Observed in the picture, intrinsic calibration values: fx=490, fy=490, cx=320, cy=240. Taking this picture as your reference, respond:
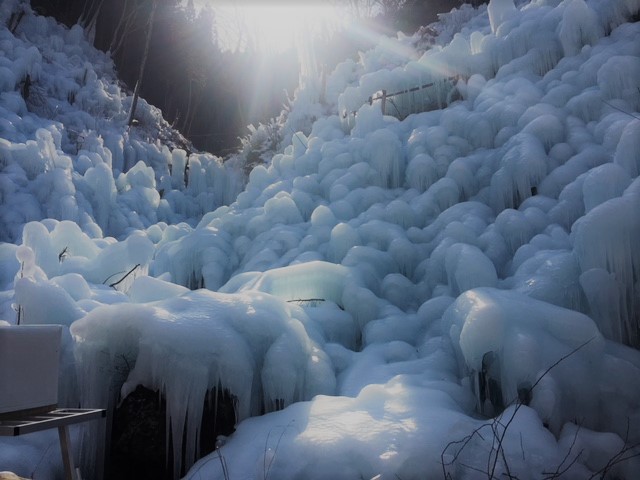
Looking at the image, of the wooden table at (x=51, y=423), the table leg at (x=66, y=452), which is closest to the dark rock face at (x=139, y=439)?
the wooden table at (x=51, y=423)

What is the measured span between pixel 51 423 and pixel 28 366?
0.35 m

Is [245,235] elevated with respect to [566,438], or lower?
elevated

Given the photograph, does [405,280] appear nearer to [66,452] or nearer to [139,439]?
[139,439]

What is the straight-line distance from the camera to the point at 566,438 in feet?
10.2

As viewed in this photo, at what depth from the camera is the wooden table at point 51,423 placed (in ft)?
7.57

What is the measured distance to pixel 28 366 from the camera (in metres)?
2.65

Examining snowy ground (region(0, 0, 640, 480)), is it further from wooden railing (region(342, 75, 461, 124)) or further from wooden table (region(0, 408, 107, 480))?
wooden table (region(0, 408, 107, 480))

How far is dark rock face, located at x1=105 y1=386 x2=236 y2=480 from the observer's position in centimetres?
362

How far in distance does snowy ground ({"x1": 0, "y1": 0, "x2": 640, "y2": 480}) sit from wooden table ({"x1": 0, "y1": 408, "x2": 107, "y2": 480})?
0.82m

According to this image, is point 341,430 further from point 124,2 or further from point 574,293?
point 124,2

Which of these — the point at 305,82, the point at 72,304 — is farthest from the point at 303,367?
the point at 305,82

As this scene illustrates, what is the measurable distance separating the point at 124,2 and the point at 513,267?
1978cm

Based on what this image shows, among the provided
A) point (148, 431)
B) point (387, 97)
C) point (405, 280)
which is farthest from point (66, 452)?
point (387, 97)

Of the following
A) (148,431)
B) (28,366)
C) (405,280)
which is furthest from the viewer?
(405,280)
